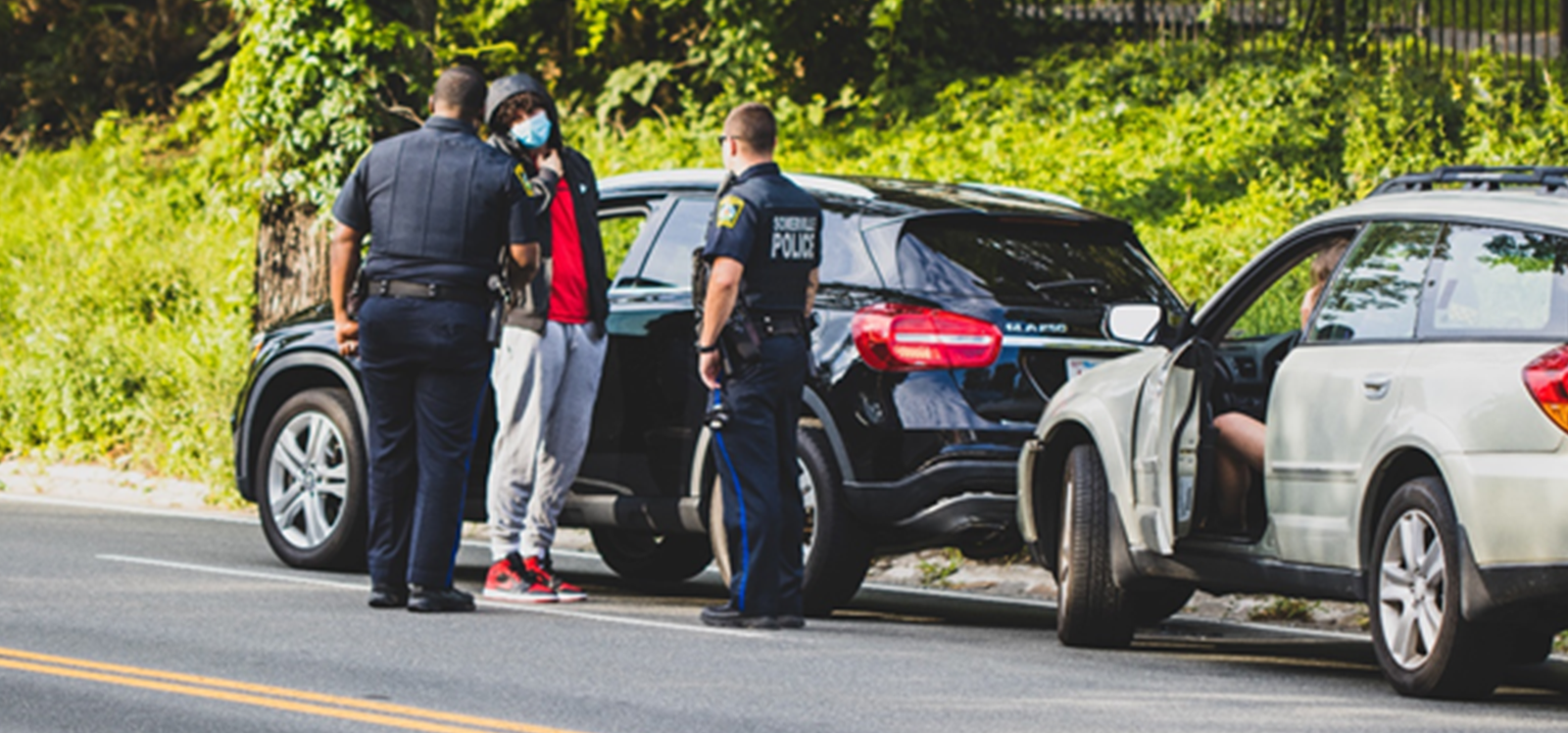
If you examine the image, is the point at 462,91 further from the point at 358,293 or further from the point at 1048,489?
the point at 1048,489

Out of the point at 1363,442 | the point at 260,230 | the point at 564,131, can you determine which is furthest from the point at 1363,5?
the point at 1363,442

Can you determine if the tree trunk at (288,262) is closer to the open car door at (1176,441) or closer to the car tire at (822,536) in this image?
the car tire at (822,536)

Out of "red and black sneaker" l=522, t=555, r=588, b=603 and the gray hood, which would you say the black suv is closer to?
"red and black sneaker" l=522, t=555, r=588, b=603

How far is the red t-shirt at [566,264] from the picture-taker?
31.1ft

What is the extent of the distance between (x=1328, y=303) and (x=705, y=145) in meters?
14.0

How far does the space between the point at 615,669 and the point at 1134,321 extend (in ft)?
7.08

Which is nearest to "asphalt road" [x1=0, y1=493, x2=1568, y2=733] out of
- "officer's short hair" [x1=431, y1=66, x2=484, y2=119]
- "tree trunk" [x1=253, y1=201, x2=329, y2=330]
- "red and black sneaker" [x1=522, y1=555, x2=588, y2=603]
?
"red and black sneaker" [x1=522, y1=555, x2=588, y2=603]

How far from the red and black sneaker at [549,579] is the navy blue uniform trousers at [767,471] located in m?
1.09

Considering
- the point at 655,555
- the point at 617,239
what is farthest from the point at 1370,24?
the point at 655,555

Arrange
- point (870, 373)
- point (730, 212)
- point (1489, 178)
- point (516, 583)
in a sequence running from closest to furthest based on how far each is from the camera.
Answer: point (1489, 178) < point (730, 212) < point (870, 373) < point (516, 583)

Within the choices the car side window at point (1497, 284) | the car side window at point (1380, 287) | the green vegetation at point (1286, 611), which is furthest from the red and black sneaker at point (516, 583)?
the car side window at point (1497, 284)

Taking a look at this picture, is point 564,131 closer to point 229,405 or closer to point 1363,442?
point 229,405

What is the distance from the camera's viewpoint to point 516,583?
958 cm

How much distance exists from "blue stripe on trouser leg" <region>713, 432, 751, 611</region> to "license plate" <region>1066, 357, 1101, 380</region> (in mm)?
1327
